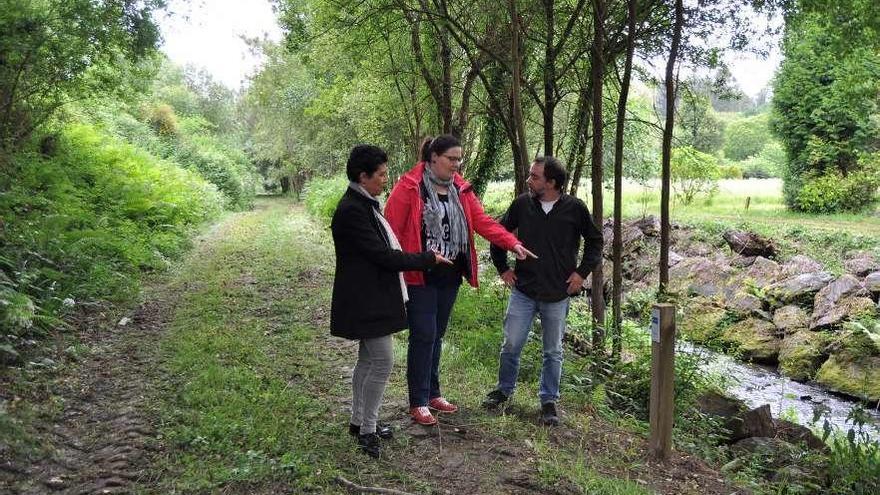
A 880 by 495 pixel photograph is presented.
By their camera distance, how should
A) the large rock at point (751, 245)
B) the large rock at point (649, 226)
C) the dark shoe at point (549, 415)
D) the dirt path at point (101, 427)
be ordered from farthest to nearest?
1. the large rock at point (649, 226)
2. the large rock at point (751, 245)
3. the dark shoe at point (549, 415)
4. the dirt path at point (101, 427)

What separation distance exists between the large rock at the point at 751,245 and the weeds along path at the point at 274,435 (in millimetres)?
13726

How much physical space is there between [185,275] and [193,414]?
6056 mm

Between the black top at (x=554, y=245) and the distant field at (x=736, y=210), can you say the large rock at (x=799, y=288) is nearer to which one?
the distant field at (x=736, y=210)

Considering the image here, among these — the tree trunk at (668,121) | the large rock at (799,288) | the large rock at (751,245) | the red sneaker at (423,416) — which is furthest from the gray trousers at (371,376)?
the large rock at (751,245)

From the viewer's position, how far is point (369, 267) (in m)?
4.00

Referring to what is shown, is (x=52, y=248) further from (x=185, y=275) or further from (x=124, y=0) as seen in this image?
(x=124, y=0)

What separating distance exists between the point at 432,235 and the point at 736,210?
83.1 ft

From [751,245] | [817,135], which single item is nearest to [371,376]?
[751,245]

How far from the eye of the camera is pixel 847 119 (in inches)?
946

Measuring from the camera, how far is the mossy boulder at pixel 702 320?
11.4m

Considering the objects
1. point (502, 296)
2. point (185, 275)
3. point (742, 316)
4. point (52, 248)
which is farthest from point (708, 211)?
point (52, 248)

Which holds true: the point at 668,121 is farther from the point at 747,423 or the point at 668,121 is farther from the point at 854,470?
the point at 854,470

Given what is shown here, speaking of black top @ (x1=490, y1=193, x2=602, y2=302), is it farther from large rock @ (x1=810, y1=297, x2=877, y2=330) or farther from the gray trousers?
large rock @ (x1=810, y1=297, x2=877, y2=330)

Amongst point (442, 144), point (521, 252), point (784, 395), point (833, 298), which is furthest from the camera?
point (833, 298)
